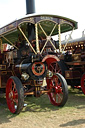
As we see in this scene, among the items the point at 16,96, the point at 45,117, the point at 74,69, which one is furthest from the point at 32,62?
the point at 74,69

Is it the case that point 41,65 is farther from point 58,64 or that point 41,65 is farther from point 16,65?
point 58,64

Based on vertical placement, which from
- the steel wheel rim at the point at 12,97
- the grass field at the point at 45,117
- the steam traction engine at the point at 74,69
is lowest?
the grass field at the point at 45,117

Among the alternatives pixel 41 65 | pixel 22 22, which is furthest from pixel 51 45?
pixel 22 22

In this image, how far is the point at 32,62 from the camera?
411 cm

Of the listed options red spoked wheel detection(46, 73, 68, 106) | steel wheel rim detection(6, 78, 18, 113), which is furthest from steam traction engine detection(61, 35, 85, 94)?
steel wheel rim detection(6, 78, 18, 113)

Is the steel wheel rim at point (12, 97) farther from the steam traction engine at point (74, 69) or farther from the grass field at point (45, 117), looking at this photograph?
the steam traction engine at point (74, 69)

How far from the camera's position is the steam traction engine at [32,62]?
13.1 feet

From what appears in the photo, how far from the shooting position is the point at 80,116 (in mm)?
3600

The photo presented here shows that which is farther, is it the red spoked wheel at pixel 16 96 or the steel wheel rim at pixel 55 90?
the steel wheel rim at pixel 55 90

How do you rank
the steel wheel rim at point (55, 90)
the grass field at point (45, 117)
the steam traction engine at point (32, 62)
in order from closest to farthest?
the grass field at point (45, 117) → the steam traction engine at point (32, 62) → the steel wheel rim at point (55, 90)

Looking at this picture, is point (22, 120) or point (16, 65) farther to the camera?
point (16, 65)

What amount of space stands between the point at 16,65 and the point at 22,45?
0.58 metres

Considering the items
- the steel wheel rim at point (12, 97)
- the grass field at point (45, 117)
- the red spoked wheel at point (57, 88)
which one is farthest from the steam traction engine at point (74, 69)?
the steel wheel rim at point (12, 97)

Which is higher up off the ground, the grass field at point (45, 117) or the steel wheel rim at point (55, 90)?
the steel wheel rim at point (55, 90)
